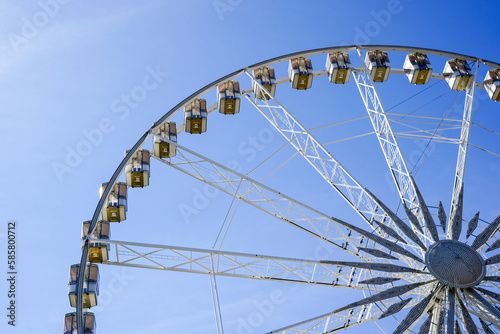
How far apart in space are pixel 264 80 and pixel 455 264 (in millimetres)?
11449

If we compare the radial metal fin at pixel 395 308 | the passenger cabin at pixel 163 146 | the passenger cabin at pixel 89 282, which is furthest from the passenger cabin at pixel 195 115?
the radial metal fin at pixel 395 308

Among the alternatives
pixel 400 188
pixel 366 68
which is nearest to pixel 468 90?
pixel 366 68

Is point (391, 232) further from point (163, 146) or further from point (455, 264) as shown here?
point (163, 146)

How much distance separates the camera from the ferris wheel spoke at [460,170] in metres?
20.4

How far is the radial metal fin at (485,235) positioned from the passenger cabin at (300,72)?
10523 mm

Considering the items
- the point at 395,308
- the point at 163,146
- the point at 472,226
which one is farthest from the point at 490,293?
the point at 163,146

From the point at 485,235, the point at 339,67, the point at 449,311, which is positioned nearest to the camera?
the point at 449,311

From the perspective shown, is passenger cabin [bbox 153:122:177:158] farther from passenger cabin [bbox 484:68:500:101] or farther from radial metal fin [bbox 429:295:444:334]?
passenger cabin [bbox 484:68:500:101]

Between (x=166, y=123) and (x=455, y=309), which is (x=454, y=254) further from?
(x=166, y=123)

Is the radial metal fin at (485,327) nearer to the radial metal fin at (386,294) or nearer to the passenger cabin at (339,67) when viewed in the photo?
the radial metal fin at (386,294)

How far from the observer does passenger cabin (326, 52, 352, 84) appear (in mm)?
27719

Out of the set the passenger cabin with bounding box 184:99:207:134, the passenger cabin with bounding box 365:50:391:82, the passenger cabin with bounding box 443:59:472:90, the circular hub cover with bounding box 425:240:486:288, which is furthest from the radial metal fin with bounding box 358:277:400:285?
the passenger cabin with bounding box 443:59:472:90

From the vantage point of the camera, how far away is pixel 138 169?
24625mm

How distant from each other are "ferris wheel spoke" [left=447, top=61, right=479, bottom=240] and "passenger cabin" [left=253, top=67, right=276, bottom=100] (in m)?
7.70
